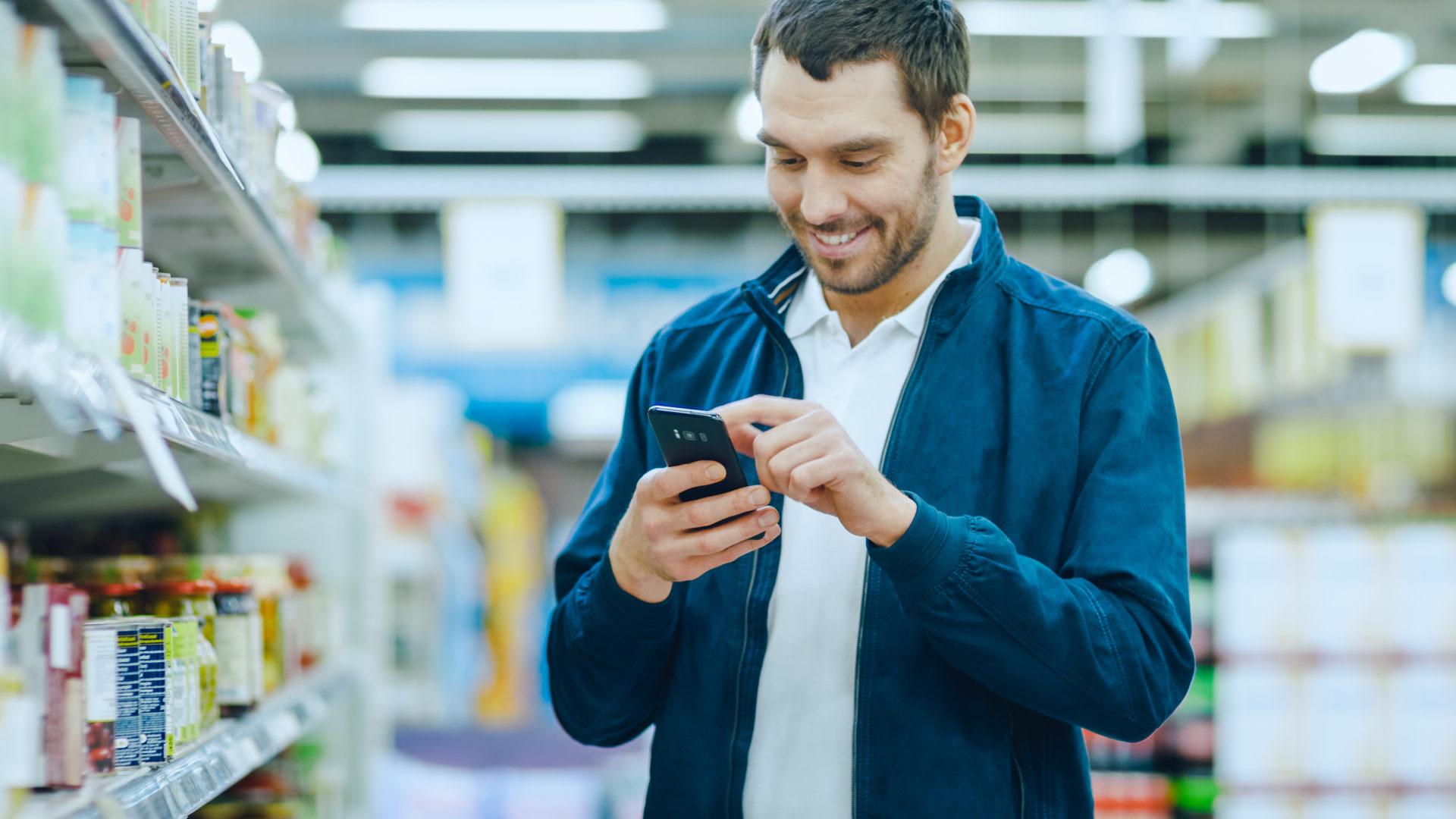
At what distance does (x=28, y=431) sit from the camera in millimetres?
1217

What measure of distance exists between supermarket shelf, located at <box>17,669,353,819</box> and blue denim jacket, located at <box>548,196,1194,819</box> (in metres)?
0.46

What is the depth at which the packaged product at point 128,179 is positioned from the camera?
1.40 m

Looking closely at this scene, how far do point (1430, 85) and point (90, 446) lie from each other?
950cm

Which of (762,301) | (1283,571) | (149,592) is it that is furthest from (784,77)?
(1283,571)

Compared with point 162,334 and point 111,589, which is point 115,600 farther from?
point 162,334

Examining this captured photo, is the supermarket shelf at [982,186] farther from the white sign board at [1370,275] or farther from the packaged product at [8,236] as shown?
the packaged product at [8,236]

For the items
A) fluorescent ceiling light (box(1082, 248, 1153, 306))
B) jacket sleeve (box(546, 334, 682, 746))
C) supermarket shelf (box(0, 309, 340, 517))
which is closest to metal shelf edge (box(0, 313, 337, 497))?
supermarket shelf (box(0, 309, 340, 517))

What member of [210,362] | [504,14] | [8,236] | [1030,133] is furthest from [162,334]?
[1030,133]

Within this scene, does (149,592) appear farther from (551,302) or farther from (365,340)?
(551,302)

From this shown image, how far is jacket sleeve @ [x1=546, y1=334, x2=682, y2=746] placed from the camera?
1527 mm

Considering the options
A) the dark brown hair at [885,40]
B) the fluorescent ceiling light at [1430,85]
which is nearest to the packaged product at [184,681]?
the dark brown hair at [885,40]

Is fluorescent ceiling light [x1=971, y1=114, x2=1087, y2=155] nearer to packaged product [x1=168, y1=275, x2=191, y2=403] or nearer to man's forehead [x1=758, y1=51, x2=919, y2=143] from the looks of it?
man's forehead [x1=758, y1=51, x2=919, y2=143]

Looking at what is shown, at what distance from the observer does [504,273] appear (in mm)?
6680

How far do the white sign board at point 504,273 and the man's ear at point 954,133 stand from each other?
17.2 ft
